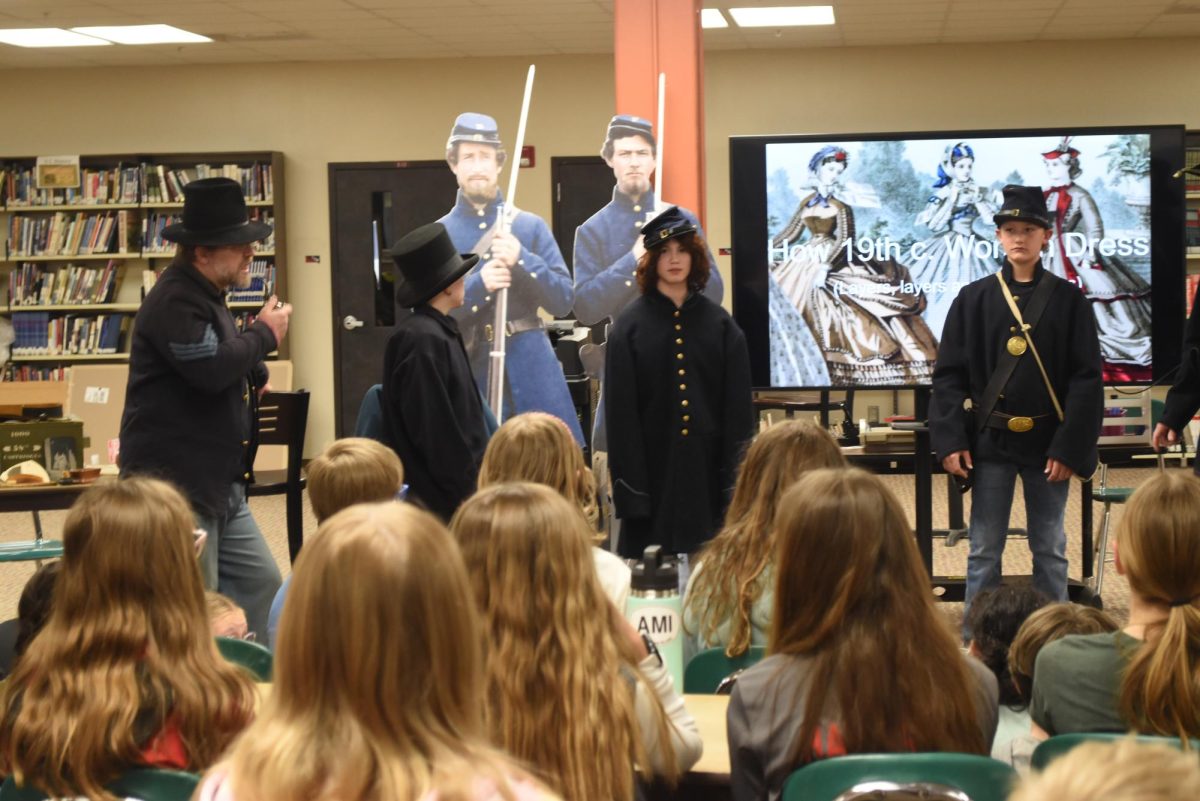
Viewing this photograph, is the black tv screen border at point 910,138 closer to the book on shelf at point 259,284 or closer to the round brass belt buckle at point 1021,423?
the round brass belt buckle at point 1021,423

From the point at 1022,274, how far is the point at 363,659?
377 cm

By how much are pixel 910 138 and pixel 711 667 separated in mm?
4574

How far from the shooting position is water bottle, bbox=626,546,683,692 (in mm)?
2322

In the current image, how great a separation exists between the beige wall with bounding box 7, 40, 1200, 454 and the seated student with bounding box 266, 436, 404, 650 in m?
7.11

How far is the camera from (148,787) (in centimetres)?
184

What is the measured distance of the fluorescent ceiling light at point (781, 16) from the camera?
28.5 ft

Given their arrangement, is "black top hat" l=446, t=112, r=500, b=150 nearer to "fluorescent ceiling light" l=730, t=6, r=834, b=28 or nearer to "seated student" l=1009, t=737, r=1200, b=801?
"fluorescent ceiling light" l=730, t=6, r=834, b=28

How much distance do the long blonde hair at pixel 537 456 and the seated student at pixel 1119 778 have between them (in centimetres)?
207

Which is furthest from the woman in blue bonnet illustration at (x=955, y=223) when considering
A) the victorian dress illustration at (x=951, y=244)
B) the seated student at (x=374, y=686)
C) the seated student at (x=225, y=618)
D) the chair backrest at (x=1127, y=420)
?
the seated student at (x=374, y=686)

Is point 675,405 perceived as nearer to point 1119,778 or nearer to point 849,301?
point 849,301

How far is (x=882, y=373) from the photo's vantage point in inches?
248

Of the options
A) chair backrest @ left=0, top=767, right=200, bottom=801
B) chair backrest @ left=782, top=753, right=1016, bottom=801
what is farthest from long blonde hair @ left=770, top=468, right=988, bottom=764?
chair backrest @ left=0, top=767, right=200, bottom=801

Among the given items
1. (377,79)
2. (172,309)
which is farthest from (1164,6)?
(172,309)

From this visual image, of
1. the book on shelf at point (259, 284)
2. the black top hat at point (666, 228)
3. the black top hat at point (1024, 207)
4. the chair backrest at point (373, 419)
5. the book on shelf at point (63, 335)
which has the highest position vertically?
the book on shelf at point (259, 284)
